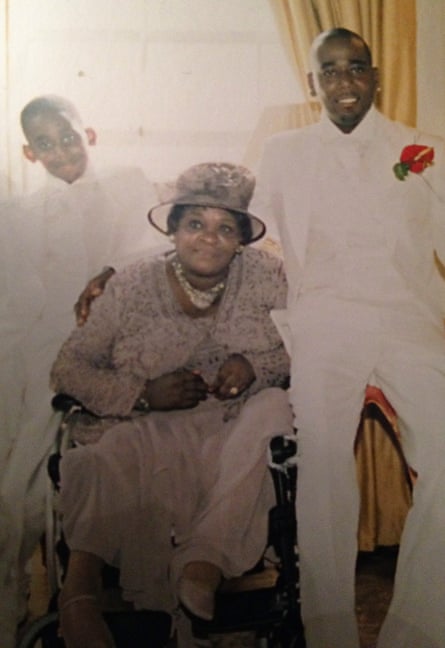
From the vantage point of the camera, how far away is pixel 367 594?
1.89 meters

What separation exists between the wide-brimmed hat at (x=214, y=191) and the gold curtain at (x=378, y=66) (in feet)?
0.74

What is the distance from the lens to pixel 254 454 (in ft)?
6.19

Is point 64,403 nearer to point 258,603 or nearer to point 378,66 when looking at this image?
point 258,603

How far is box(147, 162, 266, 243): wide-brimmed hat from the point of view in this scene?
201 centimetres

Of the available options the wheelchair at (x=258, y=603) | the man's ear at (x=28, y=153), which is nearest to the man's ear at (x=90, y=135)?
the man's ear at (x=28, y=153)

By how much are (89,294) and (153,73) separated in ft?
2.19

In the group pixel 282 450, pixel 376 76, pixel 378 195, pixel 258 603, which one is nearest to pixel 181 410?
pixel 282 450

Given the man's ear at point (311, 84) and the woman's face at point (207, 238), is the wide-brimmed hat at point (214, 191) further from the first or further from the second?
the man's ear at point (311, 84)

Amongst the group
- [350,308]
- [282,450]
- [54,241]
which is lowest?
[282,450]

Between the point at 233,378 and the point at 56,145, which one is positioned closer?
the point at 233,378

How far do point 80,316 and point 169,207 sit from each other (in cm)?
39

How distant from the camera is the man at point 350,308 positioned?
6.04 feet

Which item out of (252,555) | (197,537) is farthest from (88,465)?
(252,555)

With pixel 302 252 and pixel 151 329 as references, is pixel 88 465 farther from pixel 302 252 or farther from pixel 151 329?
pixel 302 252
